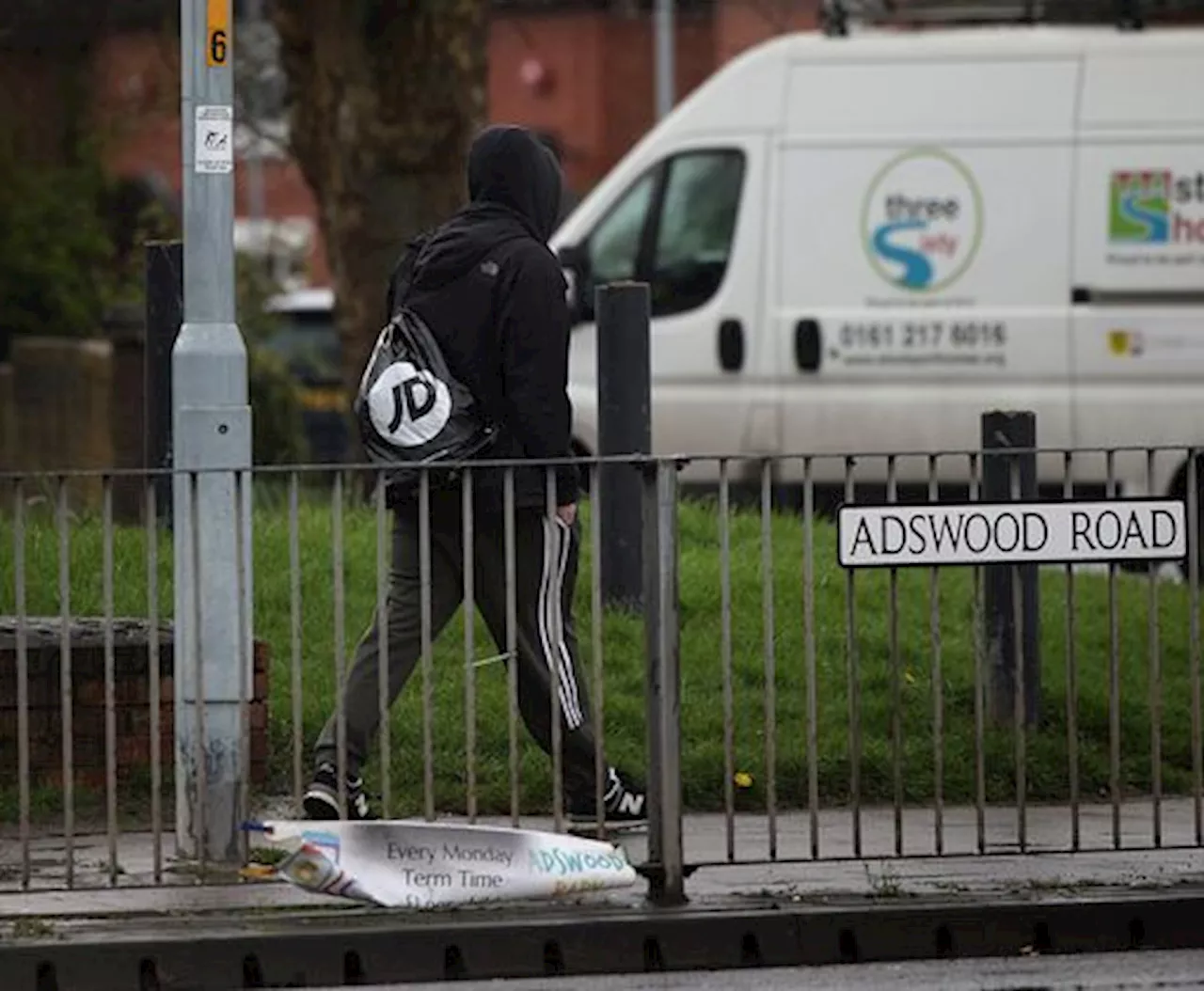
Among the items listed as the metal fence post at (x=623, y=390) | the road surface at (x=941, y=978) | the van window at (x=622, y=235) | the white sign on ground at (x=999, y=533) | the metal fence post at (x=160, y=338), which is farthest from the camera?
the van window at (x=622, y=235)

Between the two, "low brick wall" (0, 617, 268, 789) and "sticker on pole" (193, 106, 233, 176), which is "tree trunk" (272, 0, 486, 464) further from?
"sticker on pole" (193, 106, 233, 176)

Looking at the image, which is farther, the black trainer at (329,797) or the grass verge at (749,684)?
the grass verge at (749,684)

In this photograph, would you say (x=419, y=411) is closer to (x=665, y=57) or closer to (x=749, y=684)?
(x=749, y=684)

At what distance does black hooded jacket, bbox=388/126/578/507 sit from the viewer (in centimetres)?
992

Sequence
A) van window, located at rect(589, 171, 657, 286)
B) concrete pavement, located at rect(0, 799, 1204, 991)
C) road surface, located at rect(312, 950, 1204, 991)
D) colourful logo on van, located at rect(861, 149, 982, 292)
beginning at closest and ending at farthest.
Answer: road surface, located at rect(312, 950, 1204, 991) → concrete pavement, located at rect(0, 799, 1204, 991) → colourful logo on van, located at rect(861, 149, 982, 292) → van window, located at rect(589, 171, 657, 286)

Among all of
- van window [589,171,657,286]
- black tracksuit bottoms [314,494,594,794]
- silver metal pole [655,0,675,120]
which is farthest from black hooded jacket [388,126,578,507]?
silver metal pole [655,0,675,120]

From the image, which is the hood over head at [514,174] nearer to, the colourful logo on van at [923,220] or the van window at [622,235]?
the colourful logo on van at [923,220]

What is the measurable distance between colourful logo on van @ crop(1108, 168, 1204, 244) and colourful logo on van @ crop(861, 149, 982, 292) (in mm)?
678

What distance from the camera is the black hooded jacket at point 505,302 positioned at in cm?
992

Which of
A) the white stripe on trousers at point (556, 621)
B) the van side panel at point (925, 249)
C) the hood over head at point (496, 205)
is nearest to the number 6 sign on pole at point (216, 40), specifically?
the hood over head at point (496, 205)

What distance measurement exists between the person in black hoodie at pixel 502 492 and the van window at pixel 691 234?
26.9ft

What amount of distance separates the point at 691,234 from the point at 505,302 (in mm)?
8793

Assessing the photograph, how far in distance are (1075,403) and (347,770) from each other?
9202 millimetres

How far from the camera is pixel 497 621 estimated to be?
9.83m
